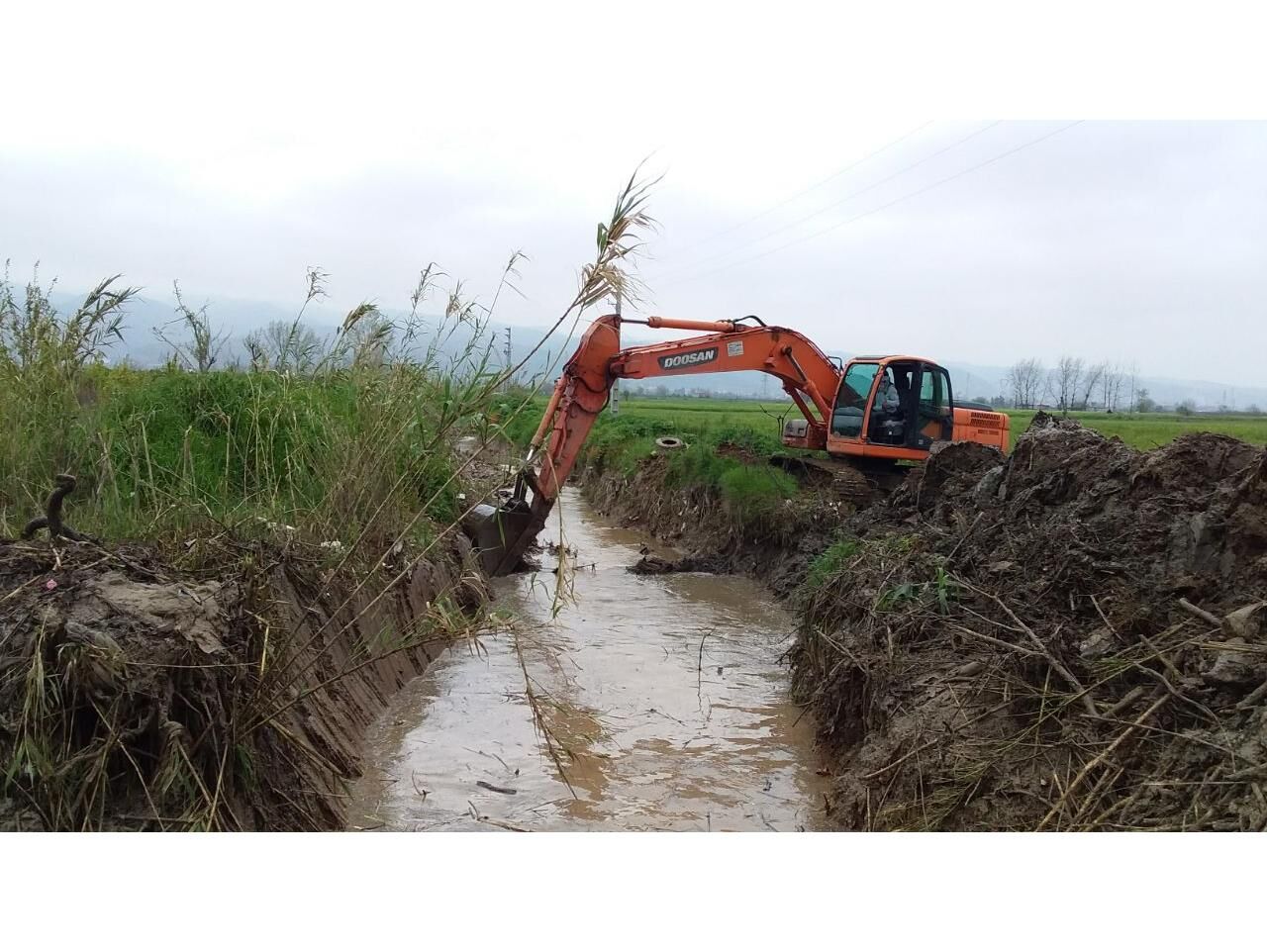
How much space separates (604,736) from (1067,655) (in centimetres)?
310

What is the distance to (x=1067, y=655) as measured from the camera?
482cm

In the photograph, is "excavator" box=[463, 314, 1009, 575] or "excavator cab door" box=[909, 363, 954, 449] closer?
"excavator" box=[463, 314, 1009, 575]

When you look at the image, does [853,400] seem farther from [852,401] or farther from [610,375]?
[610,375]

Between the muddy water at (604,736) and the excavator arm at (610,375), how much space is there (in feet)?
3.61

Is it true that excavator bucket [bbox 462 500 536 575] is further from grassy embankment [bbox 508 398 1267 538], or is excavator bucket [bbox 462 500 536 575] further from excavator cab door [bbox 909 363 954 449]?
excavator cab door [bbox 909 363 954 449]

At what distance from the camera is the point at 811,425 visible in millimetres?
13430

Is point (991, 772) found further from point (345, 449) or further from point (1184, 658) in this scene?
point (345, 449)

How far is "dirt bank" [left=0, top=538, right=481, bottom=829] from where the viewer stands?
124 inches

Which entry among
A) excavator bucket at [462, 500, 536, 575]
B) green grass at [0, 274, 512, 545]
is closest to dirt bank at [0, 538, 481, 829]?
green grass at [0, 274, 512, 545]

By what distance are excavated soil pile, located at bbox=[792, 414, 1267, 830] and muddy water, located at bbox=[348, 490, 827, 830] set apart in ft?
1.44

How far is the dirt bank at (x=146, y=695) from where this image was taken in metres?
3.14

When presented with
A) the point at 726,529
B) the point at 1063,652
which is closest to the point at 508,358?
the point at 1063,652

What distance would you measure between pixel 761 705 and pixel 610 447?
45.0 feet

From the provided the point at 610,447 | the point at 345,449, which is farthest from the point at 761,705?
the point at 610,447
